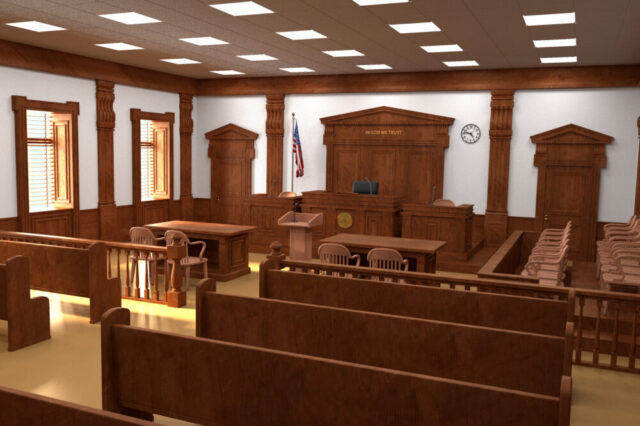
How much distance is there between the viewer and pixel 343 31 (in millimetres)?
7891

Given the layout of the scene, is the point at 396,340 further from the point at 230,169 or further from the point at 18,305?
the point at 230,169

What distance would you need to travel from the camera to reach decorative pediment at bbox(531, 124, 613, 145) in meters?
10.3

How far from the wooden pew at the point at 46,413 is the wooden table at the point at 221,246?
607 cm

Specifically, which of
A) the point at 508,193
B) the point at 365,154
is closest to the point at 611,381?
the point at 508,193

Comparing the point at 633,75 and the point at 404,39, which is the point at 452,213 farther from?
the point at 633,75

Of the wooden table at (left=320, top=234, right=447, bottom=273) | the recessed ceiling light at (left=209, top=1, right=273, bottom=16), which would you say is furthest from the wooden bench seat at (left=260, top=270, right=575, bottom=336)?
the recessed ceiling light at (left=209, top=1, right=273, bottom=16)

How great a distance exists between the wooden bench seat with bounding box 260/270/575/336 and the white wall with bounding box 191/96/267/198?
27.5 ft

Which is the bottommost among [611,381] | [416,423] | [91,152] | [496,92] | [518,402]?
[611,381]

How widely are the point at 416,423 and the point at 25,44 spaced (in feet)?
30.5

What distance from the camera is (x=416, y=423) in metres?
2.40

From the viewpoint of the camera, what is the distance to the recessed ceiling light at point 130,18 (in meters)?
7.18

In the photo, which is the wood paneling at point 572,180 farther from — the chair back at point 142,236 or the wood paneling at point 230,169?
the chair back at point 142,236

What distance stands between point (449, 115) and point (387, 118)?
49.6 inches

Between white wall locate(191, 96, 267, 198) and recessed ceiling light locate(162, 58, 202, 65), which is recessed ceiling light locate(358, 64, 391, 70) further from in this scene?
recessed ceiling light locate(162, 58, 202, 65)
